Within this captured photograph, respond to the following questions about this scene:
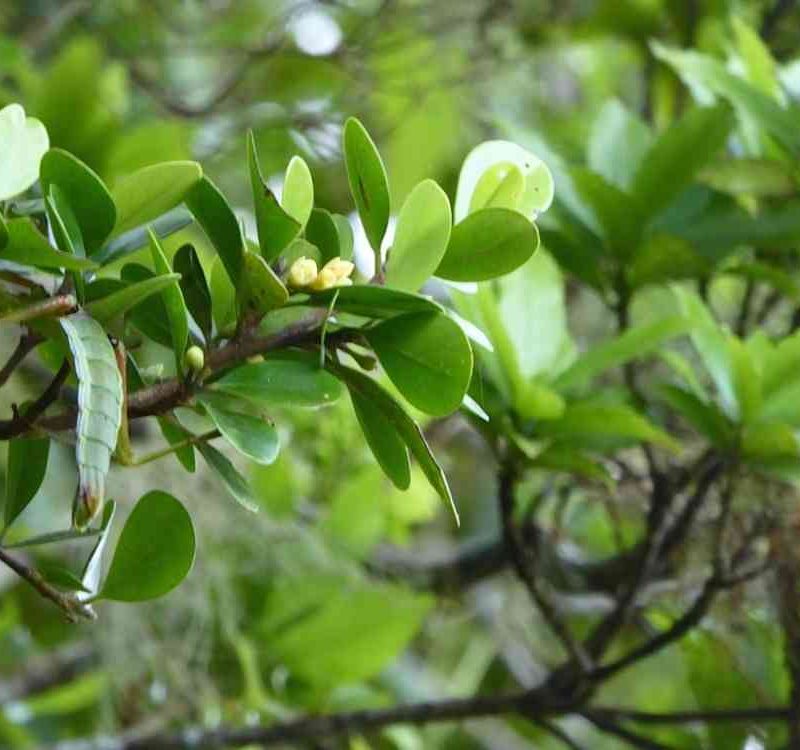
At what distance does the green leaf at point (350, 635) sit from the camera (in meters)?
0.91

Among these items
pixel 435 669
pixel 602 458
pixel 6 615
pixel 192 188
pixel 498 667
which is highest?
pixel 192 188

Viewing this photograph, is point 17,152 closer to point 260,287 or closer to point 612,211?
point 260,287

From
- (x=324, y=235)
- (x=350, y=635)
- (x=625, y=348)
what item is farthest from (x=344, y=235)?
(x=350, y=635)

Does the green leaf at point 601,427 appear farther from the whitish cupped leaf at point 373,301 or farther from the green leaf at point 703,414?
the whitish cupped leaf at point 373,301

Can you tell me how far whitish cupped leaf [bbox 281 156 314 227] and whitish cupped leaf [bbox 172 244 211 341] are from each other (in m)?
0.03

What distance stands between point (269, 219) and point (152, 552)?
0.10m

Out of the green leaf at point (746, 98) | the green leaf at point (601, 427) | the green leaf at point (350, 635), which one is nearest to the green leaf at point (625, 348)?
the green leaf at point (601, 427)

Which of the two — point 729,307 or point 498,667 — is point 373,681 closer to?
point 498,667

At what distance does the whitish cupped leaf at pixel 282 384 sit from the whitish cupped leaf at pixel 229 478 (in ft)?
0.06

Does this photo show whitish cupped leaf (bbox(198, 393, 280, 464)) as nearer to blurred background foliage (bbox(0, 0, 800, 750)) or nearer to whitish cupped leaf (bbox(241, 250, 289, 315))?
whitish cupped leaf (bbox(241, 250, 289, 315))

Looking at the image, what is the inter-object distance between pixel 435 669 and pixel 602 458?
2.34 ft

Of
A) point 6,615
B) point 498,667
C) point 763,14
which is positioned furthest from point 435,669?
point 763,14

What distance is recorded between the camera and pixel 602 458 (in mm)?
687

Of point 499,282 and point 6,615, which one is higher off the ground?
point 499,282
